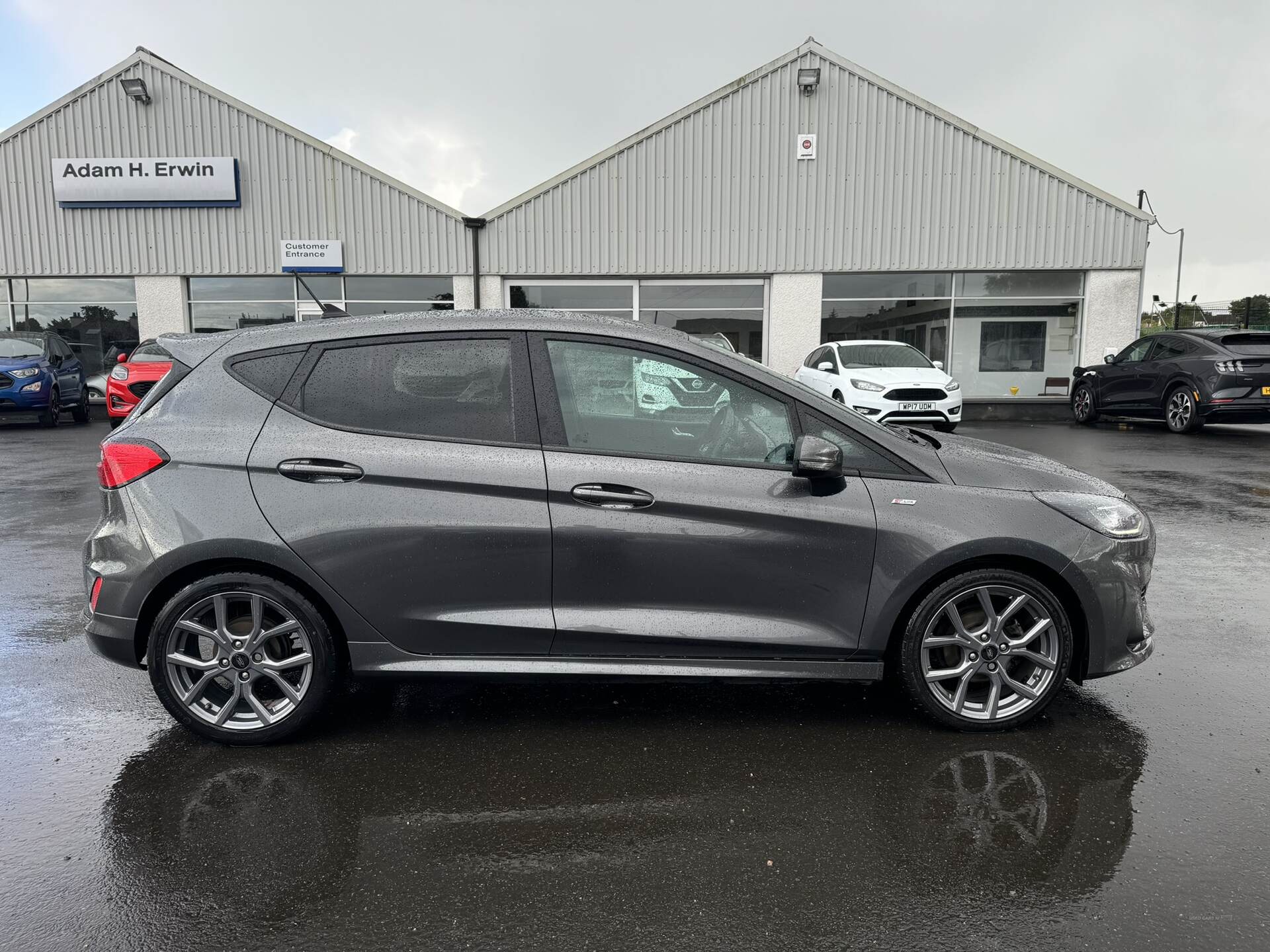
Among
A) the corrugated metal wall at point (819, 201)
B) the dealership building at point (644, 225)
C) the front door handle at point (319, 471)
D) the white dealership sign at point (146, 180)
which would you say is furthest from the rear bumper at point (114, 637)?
the white dealership sign at point (146, 180)

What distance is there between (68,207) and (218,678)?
20799 millimetres

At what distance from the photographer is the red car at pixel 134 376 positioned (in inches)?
562

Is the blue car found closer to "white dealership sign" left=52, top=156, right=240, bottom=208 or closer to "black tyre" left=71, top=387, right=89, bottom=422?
"black tyre" left=71, top=387, right=89, bottom=422

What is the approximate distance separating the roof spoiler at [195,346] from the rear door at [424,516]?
45 centimetres

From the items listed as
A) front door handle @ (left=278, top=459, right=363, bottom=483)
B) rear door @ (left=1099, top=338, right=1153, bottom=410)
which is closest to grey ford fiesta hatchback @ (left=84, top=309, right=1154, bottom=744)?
front door handle @ (left=278, top=459, right=363, bottom=483)

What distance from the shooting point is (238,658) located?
3340mm

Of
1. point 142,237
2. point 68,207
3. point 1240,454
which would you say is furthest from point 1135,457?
point 68,207

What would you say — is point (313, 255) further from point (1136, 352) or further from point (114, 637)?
point (114, 637)

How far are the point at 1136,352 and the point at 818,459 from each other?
15.7 metres

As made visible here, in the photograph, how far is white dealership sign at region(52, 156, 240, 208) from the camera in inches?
765

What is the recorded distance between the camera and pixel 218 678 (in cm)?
338

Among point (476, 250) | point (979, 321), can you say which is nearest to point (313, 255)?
point (476, 250)

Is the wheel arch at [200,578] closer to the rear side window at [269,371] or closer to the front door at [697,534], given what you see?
the rear side window at [269,371]

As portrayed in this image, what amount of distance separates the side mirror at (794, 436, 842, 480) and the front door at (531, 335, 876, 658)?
74 millimetres
